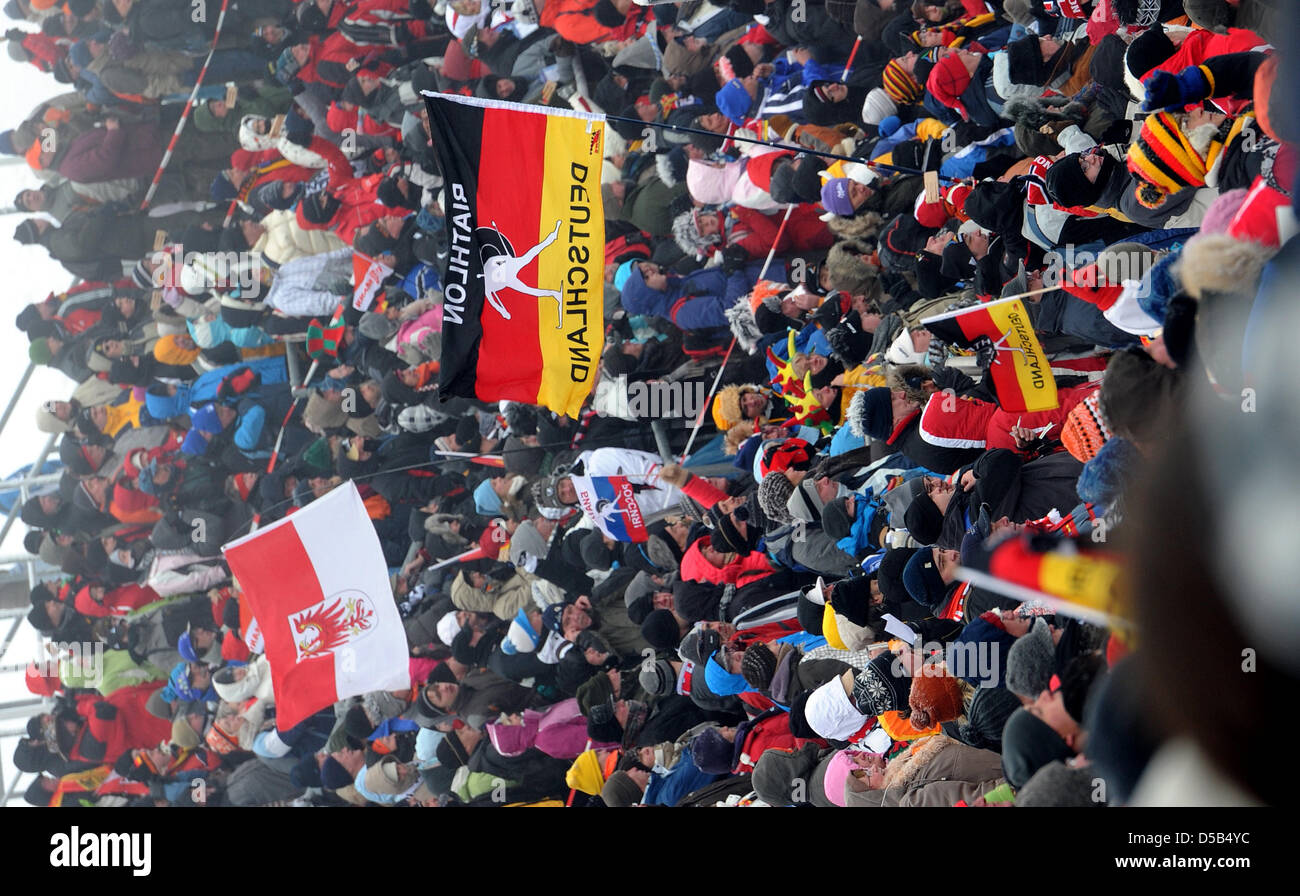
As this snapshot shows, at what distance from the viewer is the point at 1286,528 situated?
137cm

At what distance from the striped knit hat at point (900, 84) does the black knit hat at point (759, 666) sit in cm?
325

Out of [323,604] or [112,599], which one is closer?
[323,604]

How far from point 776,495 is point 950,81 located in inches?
91.6

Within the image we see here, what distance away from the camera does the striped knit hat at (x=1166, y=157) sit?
461 centimetres

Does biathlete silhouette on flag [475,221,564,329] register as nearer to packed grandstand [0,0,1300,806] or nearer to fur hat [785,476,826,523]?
packed grandstand [0,0,1300,806]

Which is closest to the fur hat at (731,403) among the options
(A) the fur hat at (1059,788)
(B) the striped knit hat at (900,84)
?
(B) the striped knit hat at (900,84)

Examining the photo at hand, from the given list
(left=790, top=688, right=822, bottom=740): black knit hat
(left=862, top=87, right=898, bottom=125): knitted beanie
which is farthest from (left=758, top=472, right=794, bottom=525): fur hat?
(left=862, top=87, right=898, bottom=125): knitted beanie

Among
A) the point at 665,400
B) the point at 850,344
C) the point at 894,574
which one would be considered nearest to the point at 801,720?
the point at 894,574

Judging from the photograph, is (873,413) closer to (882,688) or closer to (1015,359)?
(1015,359)

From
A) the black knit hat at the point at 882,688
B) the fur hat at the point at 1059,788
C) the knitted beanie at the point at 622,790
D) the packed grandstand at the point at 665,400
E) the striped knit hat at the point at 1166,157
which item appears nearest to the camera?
the fur hat at the point at 1059,788

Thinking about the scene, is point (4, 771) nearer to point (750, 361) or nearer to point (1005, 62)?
point (750, 361)

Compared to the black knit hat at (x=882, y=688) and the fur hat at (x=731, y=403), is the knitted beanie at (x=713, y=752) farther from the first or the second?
the fur hat at (x=731, y=403)

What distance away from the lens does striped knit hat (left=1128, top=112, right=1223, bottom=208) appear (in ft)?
15.1

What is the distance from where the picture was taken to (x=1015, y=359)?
5.28 metres
